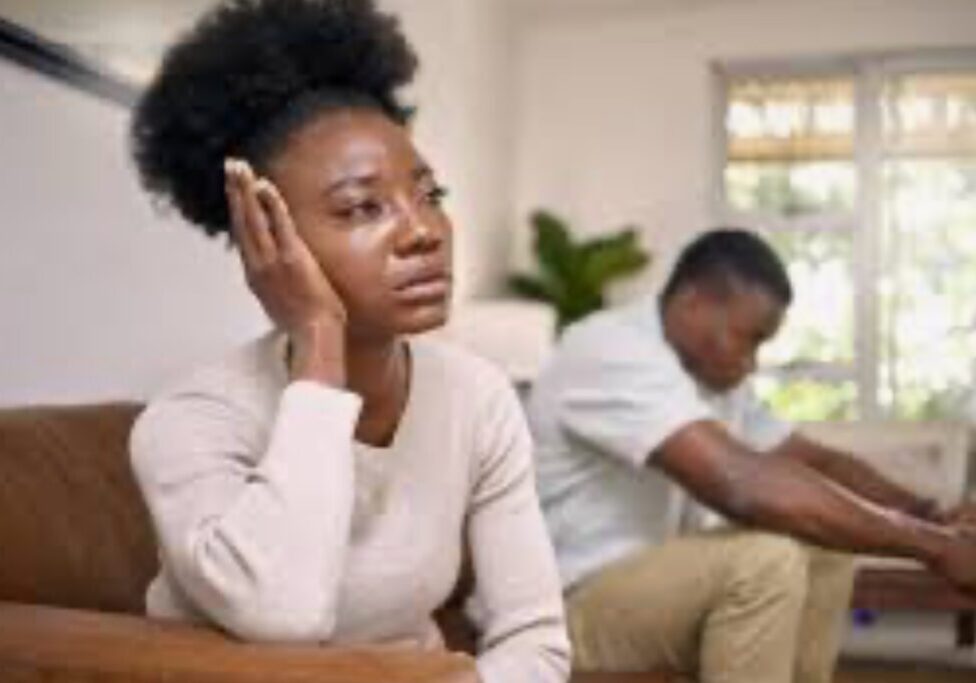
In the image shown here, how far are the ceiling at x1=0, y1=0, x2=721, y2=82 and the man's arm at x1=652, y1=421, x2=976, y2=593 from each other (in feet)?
3.52

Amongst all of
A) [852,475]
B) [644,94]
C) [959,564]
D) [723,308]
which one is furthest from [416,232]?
[644,94]

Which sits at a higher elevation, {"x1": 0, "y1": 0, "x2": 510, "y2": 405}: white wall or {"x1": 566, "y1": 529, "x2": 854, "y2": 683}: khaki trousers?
{"x1": 0, "y1": 0, "x2": 510, "y2": 405}: white wall

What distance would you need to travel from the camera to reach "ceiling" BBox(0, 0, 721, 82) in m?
1.71

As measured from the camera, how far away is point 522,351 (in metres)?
3.87

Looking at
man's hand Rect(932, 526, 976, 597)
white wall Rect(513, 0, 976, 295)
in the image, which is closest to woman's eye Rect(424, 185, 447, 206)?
man's hand Rect(932, 526, 976, 597)

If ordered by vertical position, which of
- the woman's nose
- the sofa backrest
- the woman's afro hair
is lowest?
the sofa backrest

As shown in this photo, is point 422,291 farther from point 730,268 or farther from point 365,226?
point 730,268

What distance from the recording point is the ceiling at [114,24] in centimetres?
171

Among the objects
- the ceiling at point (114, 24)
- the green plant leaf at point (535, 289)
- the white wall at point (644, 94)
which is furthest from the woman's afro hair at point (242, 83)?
the white wall at point (644, 94)

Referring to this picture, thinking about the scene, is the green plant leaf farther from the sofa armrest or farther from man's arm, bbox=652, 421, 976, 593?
the sofa armrest

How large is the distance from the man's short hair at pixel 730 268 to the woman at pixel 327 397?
93 cm

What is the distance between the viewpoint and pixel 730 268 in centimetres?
215

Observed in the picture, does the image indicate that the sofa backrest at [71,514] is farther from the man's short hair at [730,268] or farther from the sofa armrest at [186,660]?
the man's short hair at [730,268]

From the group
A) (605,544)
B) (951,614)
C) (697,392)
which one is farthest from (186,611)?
(951,614)
